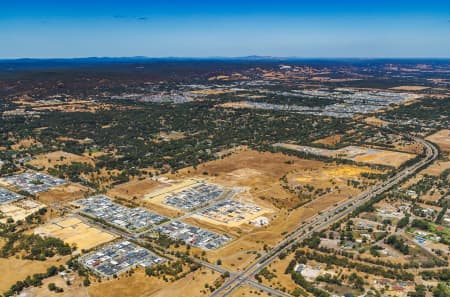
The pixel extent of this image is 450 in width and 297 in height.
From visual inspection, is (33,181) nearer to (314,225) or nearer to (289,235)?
(289,235)

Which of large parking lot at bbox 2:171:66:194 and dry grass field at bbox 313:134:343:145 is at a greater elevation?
dry grass field at bbox 313:134:343:145

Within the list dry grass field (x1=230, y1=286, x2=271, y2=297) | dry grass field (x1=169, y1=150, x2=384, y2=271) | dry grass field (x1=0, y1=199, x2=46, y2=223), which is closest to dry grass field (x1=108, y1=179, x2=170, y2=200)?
dry grass field (x1=169, y1=150, x2=384, y2=271)

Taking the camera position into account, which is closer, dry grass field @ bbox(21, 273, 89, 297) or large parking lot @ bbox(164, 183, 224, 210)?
dry grass field @ bbox(21, 273, 89, 297)

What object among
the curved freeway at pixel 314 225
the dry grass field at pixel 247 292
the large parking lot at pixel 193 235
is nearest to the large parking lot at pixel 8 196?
the large parking lot at pixel 193 235

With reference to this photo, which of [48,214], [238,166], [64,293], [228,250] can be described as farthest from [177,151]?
[64,293]

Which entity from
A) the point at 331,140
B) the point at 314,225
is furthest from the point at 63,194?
the point at 331,140

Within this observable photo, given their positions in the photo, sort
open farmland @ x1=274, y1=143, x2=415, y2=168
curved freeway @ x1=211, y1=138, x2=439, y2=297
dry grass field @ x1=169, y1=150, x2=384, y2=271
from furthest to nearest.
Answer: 1. open farmland @ x1=274, y1=143, x2=415, y2=168
2. dry grass field @ x1=169, y1=150, x2=384, y2=271
3. curved freeway @ x1=211, y1=138, x2=439, y2=297

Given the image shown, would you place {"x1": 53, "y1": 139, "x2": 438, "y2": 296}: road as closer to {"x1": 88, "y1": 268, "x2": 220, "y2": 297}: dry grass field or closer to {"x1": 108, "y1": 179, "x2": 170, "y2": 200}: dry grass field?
{"x1": 88, "y1": 268, "x2": 220, "y2": 297}: dry grass field
